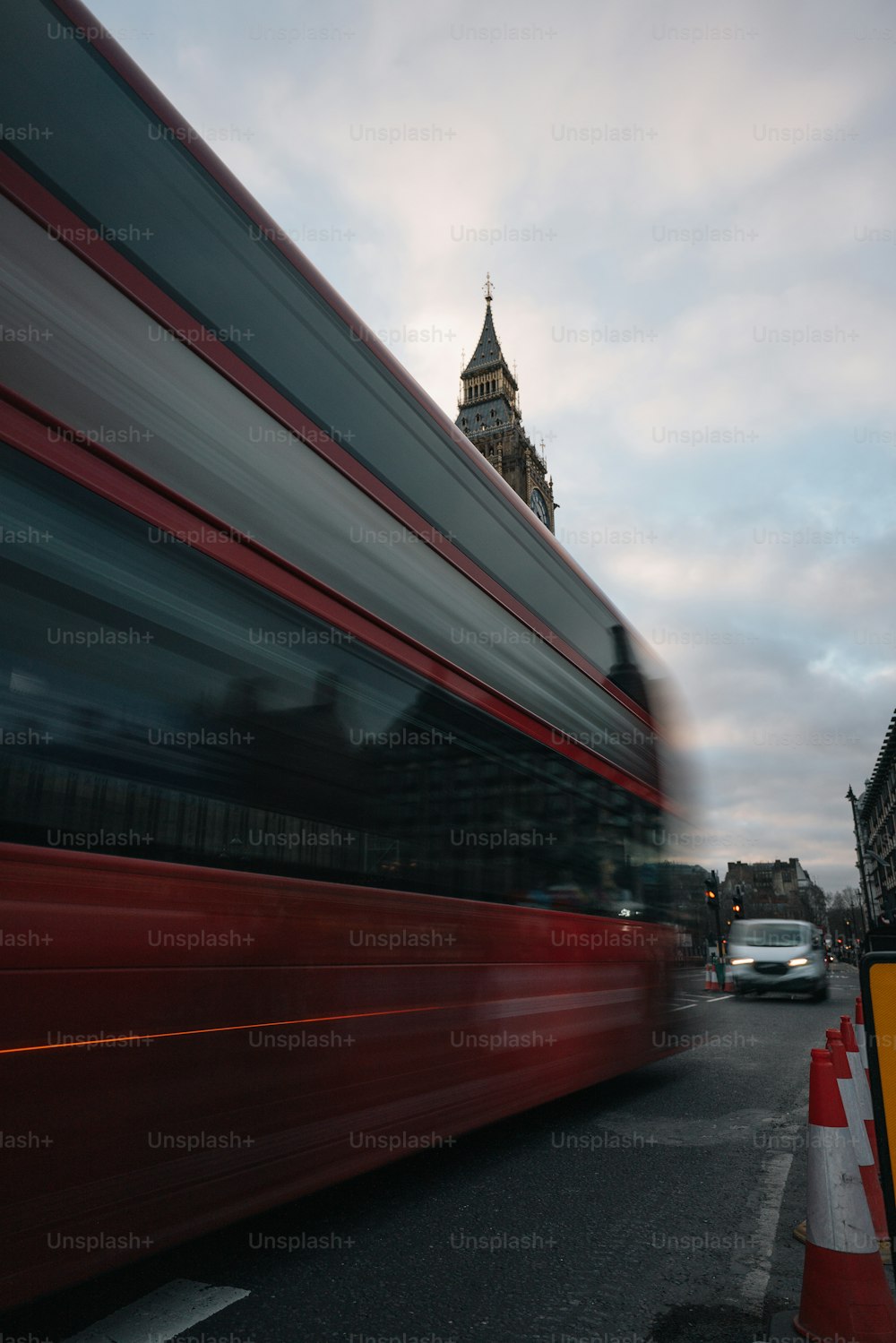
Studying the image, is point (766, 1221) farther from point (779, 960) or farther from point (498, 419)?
point (498, 419)

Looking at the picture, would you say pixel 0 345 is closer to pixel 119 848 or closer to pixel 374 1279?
pixel 119 848

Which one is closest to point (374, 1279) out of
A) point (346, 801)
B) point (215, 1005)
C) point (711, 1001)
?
point (215, 1005)

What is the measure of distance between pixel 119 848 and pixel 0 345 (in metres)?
1.44

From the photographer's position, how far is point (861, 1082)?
4242 mm

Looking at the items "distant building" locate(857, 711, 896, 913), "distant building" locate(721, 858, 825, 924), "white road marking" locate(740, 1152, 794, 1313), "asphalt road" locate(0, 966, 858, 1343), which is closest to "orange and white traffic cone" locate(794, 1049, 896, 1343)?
"asphalt road" locate(0, 966, 858, 1343)

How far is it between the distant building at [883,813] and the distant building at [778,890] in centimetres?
2468

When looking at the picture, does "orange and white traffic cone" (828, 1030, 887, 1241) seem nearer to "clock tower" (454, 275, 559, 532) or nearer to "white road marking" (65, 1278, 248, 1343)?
"white road marking" (65, 1278, 248, 1343)

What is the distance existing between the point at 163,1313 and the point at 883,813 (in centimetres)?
8863

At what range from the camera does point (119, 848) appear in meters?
2.52

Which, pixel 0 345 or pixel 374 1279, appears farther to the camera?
pixel 374 1279

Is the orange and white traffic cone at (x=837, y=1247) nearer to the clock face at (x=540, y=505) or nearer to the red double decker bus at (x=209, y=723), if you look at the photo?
the red double decker bus at (x=209, y=723)

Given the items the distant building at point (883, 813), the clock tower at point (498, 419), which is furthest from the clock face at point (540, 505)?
the distant building at point (883, 813)

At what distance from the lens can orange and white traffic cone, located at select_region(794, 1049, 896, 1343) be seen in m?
2.58

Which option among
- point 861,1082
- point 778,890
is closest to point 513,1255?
point 861,1082
